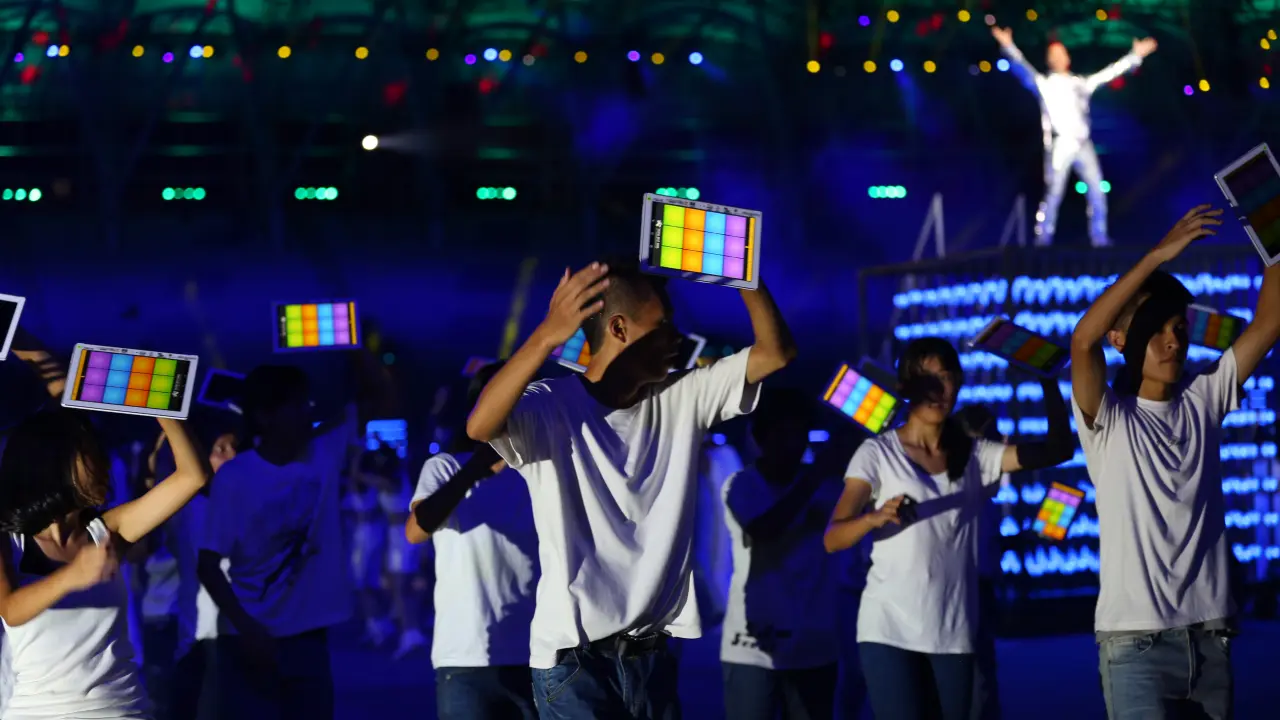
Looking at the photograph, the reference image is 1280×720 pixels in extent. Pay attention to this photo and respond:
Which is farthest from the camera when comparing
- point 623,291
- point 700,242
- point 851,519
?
point 851,519

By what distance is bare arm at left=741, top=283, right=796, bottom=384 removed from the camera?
254 centimetres

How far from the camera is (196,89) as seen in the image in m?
13.7

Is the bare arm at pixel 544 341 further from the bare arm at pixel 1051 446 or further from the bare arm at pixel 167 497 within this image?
the bare arm at pixel 1051 446

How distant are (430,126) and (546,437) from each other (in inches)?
461

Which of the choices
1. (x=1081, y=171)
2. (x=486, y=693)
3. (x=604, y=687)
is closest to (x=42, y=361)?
(x=486, y=693)

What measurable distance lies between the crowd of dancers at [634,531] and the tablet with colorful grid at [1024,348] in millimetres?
135

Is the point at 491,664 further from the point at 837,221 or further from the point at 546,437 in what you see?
the point at 837,221

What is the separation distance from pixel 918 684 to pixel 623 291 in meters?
1.61

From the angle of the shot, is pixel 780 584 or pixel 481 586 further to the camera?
pixel 780 584

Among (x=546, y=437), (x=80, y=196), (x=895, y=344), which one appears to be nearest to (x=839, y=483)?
(x=546, y=437)

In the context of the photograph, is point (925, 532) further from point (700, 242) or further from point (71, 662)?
point (71, 662)

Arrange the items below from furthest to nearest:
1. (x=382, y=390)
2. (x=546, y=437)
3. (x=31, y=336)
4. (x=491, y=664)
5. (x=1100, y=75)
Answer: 1. (x=1100, y=75)
2. (x=382, y=390)
3. (x=491, y=664)
4. (x=31, y=336)
5. (x=546, y=437)

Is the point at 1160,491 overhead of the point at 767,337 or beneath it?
beneath

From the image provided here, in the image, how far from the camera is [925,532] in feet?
12.1
